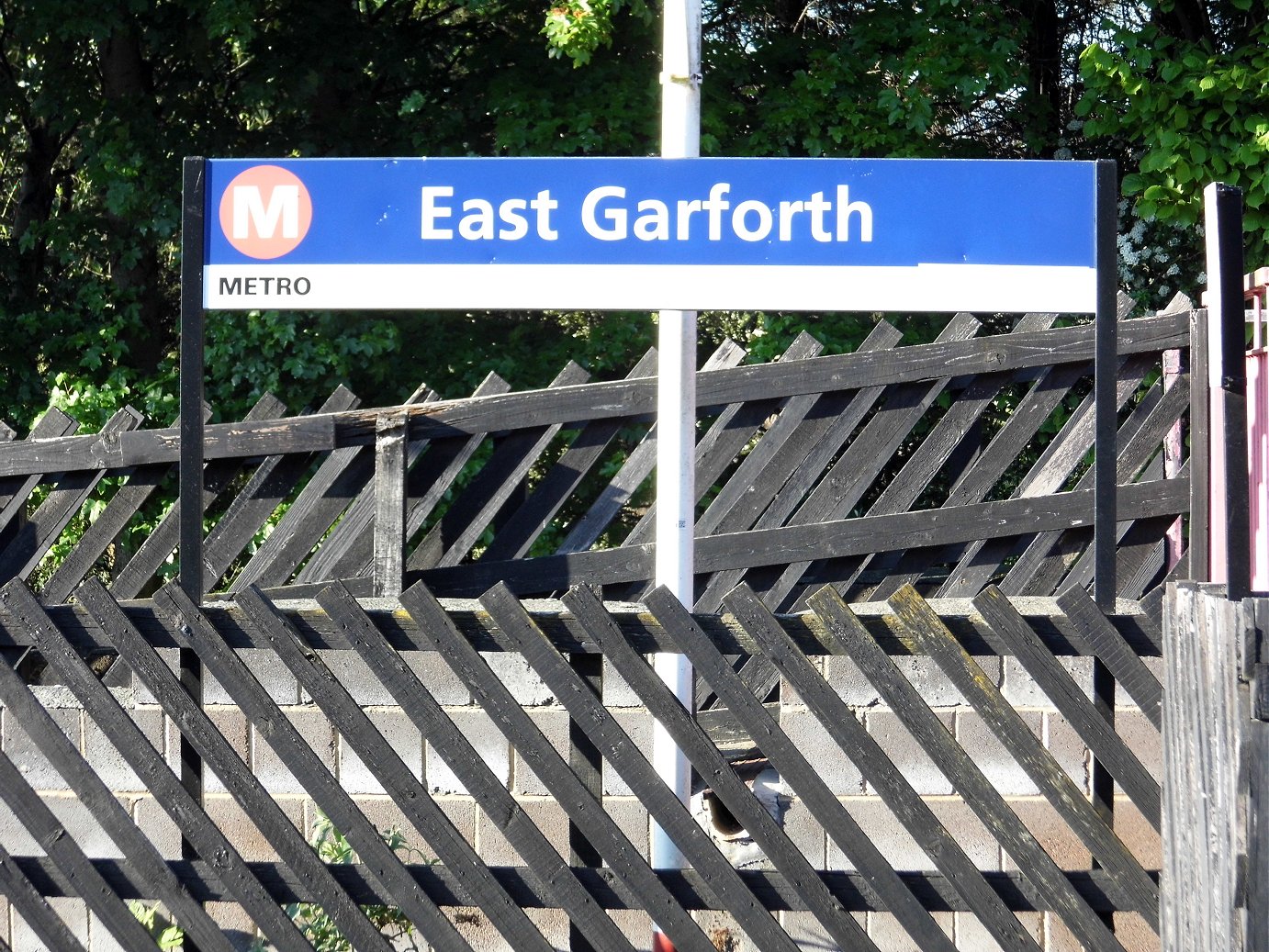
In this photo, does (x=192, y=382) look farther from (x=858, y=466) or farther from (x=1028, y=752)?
(x=858, y=466)

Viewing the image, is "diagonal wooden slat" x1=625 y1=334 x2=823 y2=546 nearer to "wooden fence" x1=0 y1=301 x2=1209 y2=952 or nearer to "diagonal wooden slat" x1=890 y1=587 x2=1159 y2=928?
"wooden fence" x1=0 y1=301 x2=1209 y2=952

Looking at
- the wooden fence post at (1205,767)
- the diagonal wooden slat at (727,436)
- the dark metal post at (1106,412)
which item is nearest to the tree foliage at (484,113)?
the diagonal wooden slat at (727,436)

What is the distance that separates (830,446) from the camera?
13.5 ft

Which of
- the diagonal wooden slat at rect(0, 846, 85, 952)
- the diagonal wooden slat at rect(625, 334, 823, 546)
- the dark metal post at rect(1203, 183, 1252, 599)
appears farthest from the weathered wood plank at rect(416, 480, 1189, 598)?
the dark metal post at rect(1203, 183, 1252, 599)

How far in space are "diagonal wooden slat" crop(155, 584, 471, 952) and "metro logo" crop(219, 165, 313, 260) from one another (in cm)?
75

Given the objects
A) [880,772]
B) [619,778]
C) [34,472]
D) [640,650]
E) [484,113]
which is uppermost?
[484,113]

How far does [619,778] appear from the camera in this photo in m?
3.51

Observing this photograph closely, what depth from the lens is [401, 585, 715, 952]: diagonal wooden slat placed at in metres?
2.54

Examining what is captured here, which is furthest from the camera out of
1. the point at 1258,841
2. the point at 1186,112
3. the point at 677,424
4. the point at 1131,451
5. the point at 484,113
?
the point at 484,113

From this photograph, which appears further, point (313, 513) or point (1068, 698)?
point (313, 513)

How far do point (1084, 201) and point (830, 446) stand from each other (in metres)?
1.62

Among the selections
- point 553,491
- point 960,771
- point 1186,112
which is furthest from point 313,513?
point 1186,112

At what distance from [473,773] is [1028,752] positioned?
111 cm

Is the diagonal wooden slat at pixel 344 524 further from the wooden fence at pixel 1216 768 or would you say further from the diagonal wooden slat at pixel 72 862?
the wooden fence at pixel 1216 768
